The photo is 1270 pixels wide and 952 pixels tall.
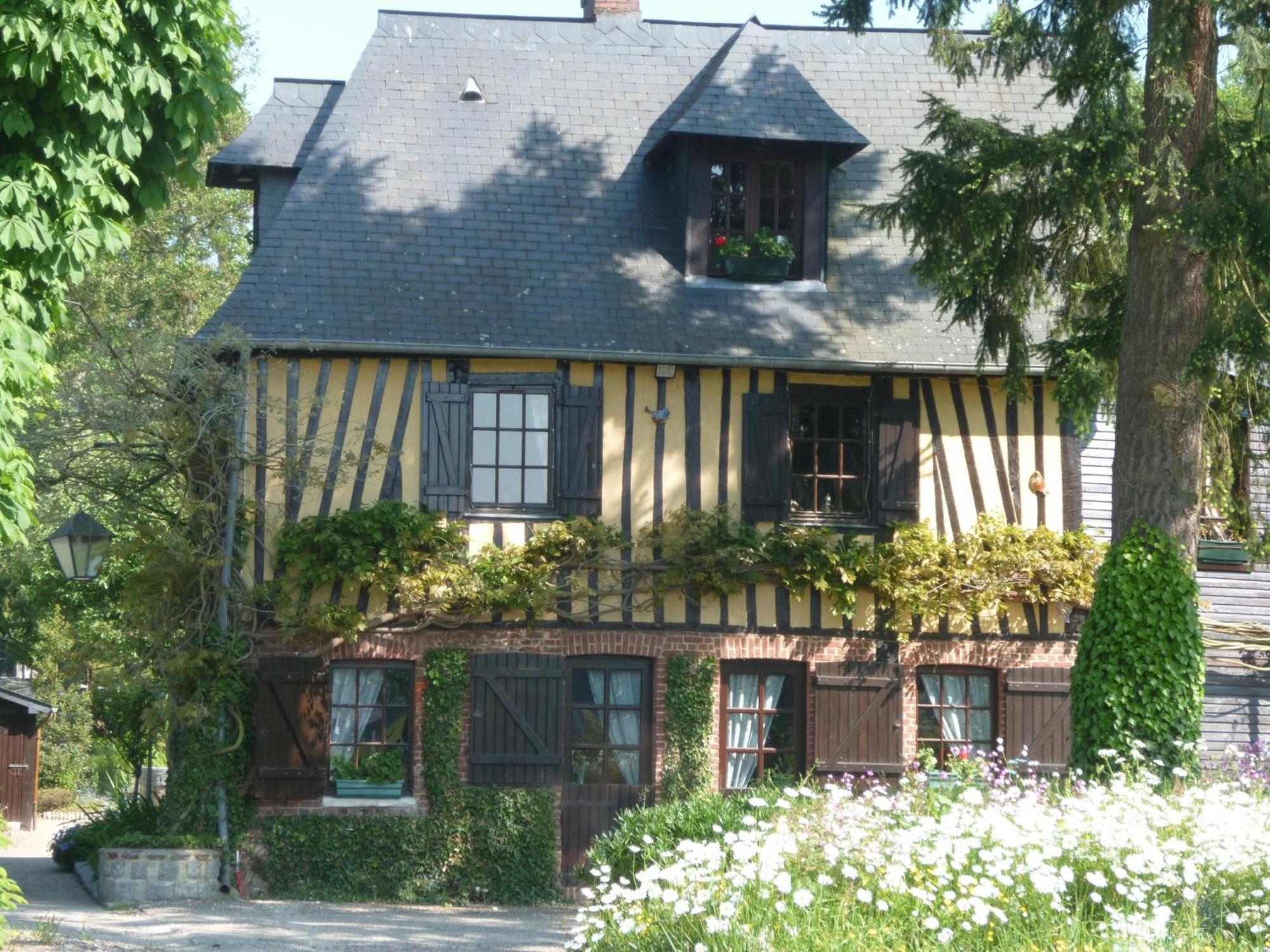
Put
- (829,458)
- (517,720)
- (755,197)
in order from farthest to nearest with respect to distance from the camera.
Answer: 1. (755,197)
2. (829,458)
3. (517,720)

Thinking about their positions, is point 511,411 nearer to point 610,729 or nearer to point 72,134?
point 610,729

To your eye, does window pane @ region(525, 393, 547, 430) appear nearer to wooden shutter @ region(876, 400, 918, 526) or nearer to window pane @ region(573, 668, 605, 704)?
window pane @ region(573, 668, 605, 704)

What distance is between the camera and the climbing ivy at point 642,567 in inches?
510

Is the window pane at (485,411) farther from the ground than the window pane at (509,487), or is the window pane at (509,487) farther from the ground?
the window pane at (485,411)

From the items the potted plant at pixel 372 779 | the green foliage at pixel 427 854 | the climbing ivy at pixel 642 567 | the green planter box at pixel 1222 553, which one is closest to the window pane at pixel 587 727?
the green foliage at pixel 427 854

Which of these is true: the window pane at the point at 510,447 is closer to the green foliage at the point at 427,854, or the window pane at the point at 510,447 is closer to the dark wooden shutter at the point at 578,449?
the dark wooden shutter at the point at 578,449

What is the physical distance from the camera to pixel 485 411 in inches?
537

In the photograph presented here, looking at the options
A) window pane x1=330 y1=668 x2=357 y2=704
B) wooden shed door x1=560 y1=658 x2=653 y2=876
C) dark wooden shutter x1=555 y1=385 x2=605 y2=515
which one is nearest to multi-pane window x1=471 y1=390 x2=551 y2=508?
A: dark wooden shutter x1=555 y1=385 x2=605 y2=515

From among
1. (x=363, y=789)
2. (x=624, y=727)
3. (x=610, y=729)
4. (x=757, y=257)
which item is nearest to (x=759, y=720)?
(x=624, y=727)

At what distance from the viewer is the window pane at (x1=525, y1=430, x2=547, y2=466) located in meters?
13.6

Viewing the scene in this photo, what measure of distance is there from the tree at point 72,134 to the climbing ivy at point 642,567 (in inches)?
187

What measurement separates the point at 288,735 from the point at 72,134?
20.5 feet

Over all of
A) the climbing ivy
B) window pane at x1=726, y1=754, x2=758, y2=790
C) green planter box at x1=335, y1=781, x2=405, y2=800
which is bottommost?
green planter box at x1=335, y1=781, x2=405, y2=800

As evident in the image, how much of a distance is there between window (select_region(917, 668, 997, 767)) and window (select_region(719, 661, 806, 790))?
114 cm
